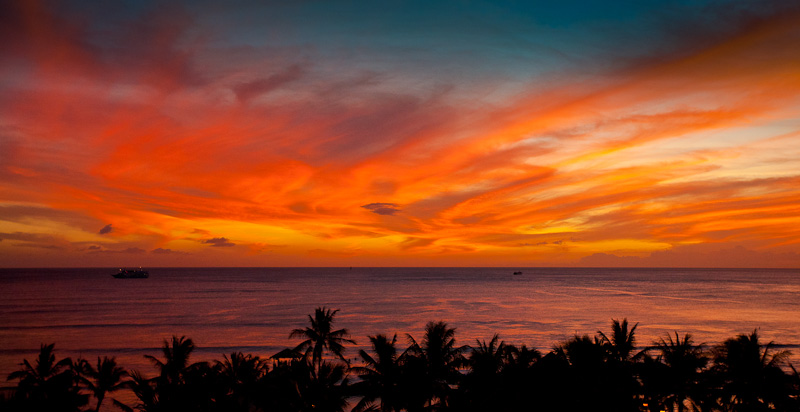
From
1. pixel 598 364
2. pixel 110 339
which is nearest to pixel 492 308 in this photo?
pixel 110 339

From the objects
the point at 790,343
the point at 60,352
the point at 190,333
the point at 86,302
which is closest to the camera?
the point at 60,352

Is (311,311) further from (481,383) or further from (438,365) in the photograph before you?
(481,383)

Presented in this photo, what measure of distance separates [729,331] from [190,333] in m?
117

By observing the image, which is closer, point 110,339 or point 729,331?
point 110,339

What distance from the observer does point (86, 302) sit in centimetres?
16738

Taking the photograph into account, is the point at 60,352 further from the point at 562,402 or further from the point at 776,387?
the point at 776,387

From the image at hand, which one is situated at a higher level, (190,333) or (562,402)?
(562,402)

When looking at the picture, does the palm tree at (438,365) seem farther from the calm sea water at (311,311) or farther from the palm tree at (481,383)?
the calm sea water at (311,311)

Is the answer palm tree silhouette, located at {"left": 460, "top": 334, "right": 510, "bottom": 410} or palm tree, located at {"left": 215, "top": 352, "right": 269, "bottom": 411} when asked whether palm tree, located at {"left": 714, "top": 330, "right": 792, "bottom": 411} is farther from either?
palm tree, located at {"left": 215, "top": 352, "right": 269, "bottom": 411}

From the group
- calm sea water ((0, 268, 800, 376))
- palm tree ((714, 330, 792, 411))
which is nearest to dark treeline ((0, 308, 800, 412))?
palm tree ((714, 330, 792, 411))

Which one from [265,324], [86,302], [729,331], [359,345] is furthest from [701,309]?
[86,302]

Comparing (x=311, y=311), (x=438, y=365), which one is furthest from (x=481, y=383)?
(x=311, y=311)

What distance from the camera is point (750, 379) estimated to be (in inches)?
1235

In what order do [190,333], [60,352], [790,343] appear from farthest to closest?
1. [190,333]
2. [790,343]
3. [60,352]
